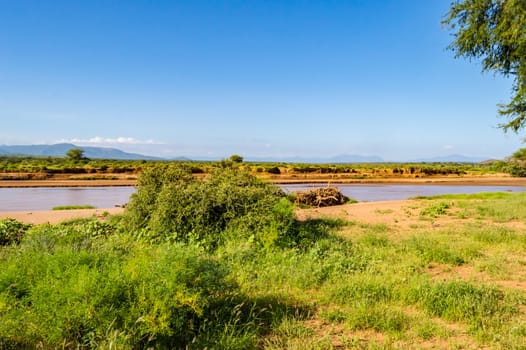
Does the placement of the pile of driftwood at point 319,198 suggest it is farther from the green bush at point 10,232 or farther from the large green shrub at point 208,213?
the green bush at point 10,232

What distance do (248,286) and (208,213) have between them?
158 inches

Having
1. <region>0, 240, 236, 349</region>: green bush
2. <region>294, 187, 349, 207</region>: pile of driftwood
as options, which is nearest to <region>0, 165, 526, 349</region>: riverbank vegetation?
<region>0, 240, 236, 349</region>: green bush

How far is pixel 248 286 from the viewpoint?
5.83 m

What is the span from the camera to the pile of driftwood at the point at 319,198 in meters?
20.6

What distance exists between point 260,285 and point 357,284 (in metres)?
1.64

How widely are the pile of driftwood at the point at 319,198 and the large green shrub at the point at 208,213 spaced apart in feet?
32.8

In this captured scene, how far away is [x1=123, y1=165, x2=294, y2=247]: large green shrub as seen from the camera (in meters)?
8.98

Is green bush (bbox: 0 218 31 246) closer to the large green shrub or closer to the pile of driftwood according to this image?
the large green shrub

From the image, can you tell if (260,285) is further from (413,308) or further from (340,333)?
(413,308)

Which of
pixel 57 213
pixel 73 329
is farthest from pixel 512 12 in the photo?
pixel 57 213

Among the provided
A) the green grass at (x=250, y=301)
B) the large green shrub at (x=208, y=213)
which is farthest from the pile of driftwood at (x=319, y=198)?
the green grass at (x=250, y=301)

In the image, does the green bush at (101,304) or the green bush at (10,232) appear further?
the green bush at (10,232)

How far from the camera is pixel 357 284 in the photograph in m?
5.80

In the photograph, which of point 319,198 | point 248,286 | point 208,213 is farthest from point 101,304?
point 319,198
